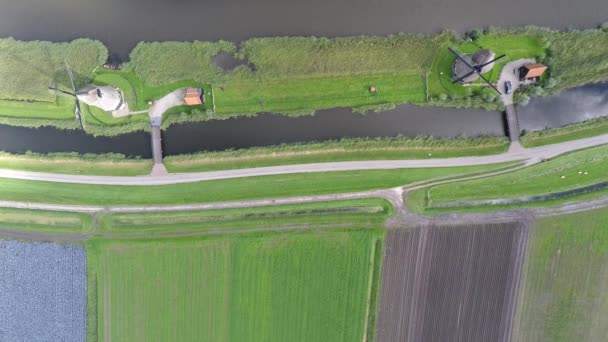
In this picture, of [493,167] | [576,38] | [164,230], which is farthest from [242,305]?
[576,38]

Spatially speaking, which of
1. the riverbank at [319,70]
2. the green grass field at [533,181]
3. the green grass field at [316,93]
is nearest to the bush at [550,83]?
the riverbank at [319,70]

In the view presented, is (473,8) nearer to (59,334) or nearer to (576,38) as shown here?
(576,38)

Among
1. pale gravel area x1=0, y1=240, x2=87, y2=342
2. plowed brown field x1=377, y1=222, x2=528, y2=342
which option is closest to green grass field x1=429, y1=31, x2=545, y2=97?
plowed brown field x1=377, y1=222, x2=528, y2=342

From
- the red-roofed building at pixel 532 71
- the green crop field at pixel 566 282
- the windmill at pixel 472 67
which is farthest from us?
the green crop field at pixel 566 282

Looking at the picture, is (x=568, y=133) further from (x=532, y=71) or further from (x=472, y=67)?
(x=472, y=67)

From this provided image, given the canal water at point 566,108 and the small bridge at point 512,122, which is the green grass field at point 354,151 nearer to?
the small bridge at point 512,122

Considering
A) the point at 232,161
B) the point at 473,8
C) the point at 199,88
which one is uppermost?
the point at 473,8
